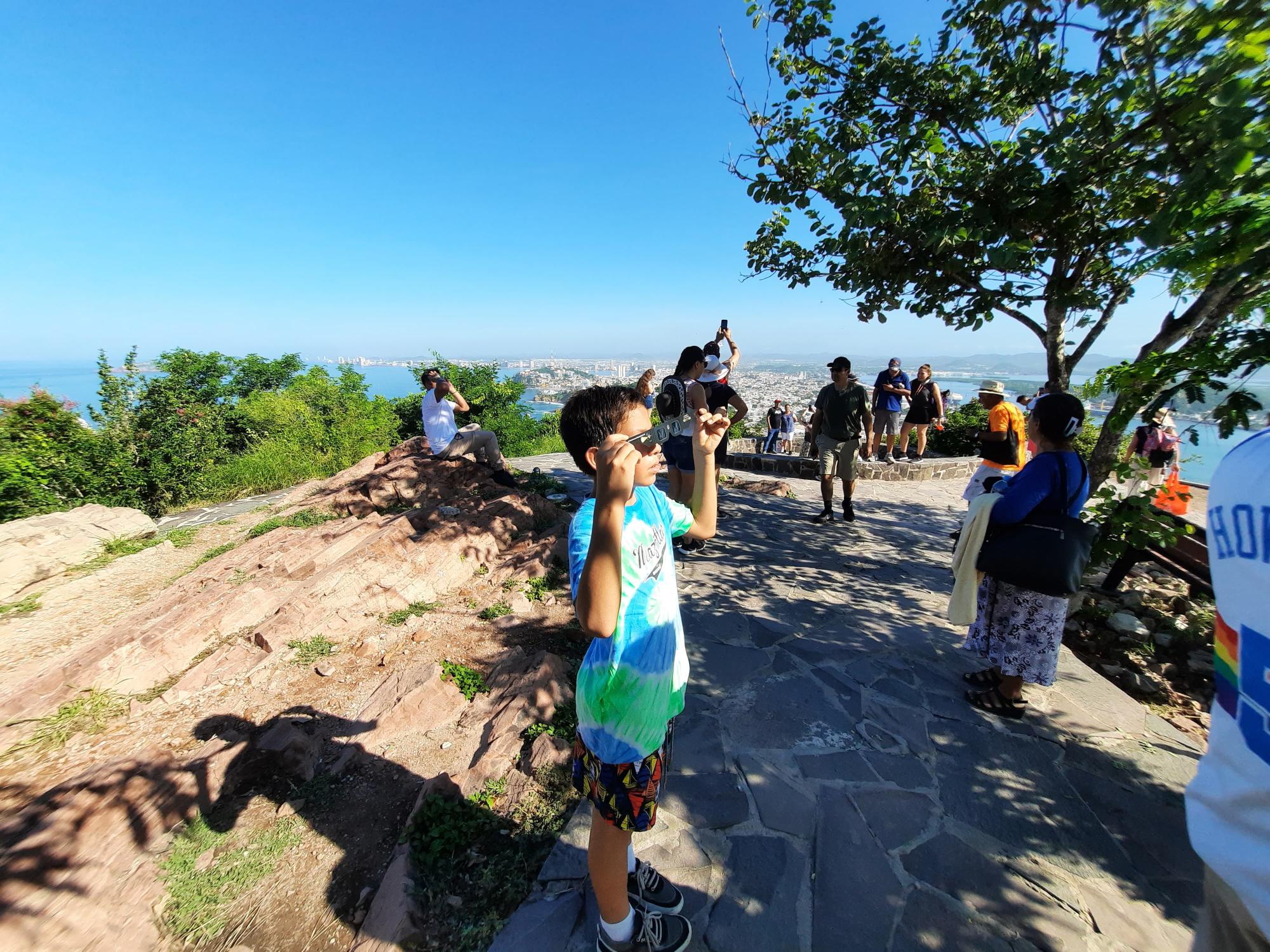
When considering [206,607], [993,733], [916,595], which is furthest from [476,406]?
[993,733]

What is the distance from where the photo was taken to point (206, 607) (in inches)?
158

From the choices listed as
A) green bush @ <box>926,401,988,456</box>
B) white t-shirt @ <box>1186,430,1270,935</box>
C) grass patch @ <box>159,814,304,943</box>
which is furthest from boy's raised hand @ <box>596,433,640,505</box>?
green bush @ <box>926,401,988,456</box>

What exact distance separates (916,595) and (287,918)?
4962 mm

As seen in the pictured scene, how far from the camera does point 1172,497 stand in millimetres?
4332

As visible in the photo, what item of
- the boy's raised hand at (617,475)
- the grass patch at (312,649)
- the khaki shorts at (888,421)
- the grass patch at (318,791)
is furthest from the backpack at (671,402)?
the khaki shorts at (888,421)

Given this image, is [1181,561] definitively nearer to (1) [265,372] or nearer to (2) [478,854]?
(2) [478,854]

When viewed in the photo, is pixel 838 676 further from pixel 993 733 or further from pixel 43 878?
pixel 43 878

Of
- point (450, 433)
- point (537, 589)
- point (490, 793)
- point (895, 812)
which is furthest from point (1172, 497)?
point (450, 433)

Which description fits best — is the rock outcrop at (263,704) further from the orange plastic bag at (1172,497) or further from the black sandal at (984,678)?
the orange plastic bag at (1172,497)

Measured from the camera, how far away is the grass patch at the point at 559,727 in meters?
2.86

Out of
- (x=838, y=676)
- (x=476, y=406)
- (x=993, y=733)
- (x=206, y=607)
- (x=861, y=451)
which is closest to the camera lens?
(x=993, y=733)

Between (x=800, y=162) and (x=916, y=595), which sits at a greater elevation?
(x=800, y=162)

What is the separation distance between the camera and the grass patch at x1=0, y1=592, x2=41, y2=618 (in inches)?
194

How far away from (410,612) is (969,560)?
4338 millimetres
